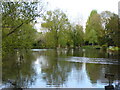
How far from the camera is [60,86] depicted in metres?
5.99

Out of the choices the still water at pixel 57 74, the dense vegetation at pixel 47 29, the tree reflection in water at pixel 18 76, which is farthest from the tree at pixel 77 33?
the tree reflection in water at pixel 18 76

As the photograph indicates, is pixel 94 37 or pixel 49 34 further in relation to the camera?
pixel 94 37

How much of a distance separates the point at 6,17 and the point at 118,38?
793 inches

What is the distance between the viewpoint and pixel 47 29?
29.6m

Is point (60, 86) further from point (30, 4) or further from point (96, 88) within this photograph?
point (30, 4)

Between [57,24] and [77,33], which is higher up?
[57,24]

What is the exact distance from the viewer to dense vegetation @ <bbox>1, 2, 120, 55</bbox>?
539 centimetres

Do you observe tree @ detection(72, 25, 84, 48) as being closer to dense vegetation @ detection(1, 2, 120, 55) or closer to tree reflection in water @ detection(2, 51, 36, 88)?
dense vegetation @ detection(1, 2, 120, 55)

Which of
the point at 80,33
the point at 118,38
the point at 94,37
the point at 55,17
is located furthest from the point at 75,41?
the point at 118,38

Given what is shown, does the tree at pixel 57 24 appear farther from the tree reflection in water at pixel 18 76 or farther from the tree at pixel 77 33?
the tree reflection in water at pixel 18 76

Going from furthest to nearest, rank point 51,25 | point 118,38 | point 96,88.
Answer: point 51,25 → point 118,38 → point 96,88

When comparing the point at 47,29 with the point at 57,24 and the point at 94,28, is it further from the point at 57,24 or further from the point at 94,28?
the point at 94,28

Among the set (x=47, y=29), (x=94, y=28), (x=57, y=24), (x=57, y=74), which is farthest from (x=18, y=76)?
(x=94, y=28)

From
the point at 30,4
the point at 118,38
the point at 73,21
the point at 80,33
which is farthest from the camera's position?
the point at 80,33
